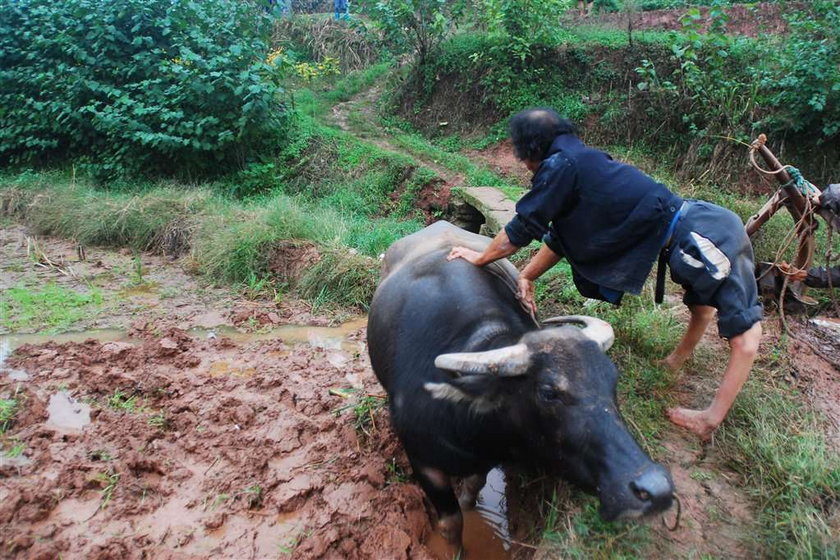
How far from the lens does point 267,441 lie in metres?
Result: 3.53

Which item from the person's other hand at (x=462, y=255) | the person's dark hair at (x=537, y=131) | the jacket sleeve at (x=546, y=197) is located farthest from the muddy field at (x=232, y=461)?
the person's dark hair at (x=537, y=131)

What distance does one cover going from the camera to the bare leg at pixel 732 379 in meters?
2.76

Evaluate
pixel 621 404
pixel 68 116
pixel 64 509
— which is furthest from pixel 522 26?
pixel 64 509

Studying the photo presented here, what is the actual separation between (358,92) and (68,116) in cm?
671

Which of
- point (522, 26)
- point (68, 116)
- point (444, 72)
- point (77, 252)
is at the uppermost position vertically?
point (522, 26)

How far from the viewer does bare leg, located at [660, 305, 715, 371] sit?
129 inches

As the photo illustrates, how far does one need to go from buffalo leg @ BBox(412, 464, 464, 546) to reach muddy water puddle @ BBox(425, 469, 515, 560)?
0.32 ft

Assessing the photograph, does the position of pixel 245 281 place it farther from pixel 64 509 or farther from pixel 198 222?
pixel 64 509

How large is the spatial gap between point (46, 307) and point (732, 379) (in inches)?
223

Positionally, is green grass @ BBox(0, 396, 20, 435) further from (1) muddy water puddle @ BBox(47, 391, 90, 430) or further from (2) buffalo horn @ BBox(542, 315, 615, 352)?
(2) buffalo horn @ BBox(542, 315, 615, 352)

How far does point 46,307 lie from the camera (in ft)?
17.5

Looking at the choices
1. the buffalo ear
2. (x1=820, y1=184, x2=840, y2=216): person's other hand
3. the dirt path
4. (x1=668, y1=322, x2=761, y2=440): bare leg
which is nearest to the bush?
the dirt path

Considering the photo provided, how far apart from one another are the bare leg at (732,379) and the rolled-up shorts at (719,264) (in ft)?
0.18

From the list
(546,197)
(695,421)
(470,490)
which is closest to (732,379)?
(695,421)
